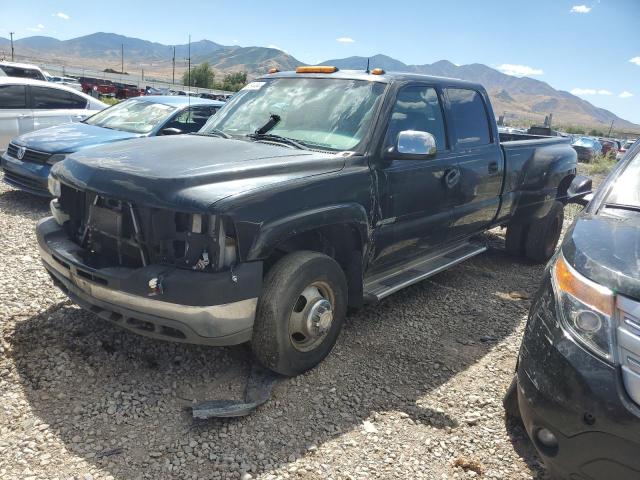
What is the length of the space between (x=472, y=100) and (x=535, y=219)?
187 cm

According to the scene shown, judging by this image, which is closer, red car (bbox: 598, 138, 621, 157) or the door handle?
the door handle

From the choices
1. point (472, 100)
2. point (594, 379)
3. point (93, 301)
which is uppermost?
point (472, 100)

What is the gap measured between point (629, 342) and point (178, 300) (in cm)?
204

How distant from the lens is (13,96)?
8734 millimetres

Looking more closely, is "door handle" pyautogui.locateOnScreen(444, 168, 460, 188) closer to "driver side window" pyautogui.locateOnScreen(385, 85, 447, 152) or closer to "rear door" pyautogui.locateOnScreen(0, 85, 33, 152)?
"driver side window" pyautogui.locateOnScreen(385, 85, 447, 152)

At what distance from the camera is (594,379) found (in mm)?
1981

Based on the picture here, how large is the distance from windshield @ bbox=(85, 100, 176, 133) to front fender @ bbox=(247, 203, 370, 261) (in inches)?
194

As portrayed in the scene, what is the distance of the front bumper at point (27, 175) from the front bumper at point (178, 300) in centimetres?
416

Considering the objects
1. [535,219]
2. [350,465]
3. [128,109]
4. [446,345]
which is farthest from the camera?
[128,109]

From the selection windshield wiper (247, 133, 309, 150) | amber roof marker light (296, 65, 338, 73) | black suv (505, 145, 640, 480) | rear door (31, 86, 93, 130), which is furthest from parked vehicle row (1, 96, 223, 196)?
black suv (505, 145, 640, 480)

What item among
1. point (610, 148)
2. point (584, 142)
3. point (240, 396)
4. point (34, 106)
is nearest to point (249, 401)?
point (240, 396)

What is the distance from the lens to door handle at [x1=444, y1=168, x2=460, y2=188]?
4.36m

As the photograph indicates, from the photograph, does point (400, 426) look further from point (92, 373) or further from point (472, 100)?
point (472, 100)

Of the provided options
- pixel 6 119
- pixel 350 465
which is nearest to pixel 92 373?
pixel 350 465
